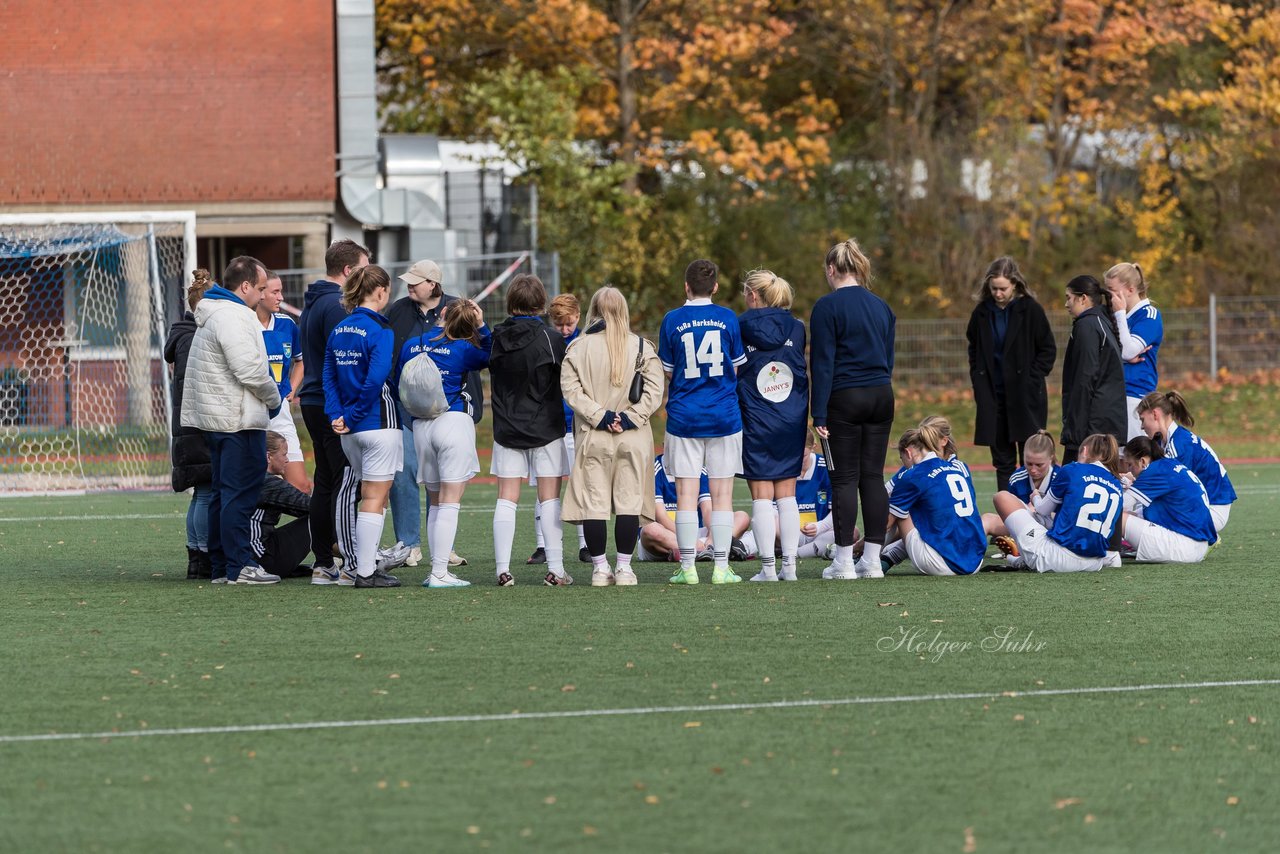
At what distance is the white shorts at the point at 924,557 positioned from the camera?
959cm

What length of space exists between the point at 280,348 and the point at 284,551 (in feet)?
5.35

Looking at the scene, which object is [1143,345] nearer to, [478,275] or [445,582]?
[445,582]

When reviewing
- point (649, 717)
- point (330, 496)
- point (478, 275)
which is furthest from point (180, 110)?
point (649, 717)

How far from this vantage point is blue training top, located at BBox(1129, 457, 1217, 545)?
9805 millimetres

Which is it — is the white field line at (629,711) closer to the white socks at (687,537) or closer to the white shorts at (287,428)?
the white socks at (687,537)

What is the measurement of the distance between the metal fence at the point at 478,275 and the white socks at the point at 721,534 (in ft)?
44.2

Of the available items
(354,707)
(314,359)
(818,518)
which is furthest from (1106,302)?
(354,707)

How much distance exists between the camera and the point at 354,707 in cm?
603

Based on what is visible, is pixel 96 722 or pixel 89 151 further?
pixel 89 151

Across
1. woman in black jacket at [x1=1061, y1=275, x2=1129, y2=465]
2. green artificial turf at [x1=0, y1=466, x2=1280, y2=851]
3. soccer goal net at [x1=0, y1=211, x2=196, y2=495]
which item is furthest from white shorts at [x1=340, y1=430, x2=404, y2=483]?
soccer goal net at [x1=0, y1=211, x2=196, y2=495]

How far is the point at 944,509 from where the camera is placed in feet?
31.0

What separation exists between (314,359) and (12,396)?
9.70m

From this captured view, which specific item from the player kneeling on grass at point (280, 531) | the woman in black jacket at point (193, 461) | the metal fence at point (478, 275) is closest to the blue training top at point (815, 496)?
the player kneeling on grass at point (280, 531)

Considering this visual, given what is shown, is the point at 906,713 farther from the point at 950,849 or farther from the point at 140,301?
the point at 140,301
